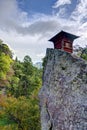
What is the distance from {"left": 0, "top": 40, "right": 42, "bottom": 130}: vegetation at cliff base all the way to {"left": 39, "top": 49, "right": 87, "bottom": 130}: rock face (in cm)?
926

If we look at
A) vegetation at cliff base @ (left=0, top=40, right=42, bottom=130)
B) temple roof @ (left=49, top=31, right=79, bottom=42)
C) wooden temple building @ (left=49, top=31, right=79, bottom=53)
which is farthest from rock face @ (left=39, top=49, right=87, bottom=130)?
vegetation at cliff base @ (left=0, top=40, right=42, bottom=130)

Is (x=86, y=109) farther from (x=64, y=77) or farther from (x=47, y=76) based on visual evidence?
(x=47, y=76)

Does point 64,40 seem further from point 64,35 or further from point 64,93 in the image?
point 64,93

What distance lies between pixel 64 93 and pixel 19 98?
71.9 ft

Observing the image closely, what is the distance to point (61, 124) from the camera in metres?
23.0

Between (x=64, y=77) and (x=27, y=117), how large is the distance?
42.6 feet

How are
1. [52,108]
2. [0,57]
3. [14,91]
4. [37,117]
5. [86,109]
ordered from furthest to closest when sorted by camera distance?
[0,57]
[14,91]
[37,117]
[52,108]
[86,109]

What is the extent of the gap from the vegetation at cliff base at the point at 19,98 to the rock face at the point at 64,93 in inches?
364

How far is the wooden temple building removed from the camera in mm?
26781

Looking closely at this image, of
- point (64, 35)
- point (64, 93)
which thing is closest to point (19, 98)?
point (64, 35)

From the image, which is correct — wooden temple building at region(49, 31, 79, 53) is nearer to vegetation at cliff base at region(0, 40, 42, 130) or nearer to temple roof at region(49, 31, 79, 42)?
temple roof at region(49, 31, 79, 42)

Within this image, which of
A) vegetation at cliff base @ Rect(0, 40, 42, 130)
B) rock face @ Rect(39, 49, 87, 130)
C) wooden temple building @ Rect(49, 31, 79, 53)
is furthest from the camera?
vegetation at cliff base @ Rect(0, 40, 42, 130)

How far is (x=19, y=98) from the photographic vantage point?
44781 millimetres

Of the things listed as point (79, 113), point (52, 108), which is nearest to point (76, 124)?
point (79, 113)
